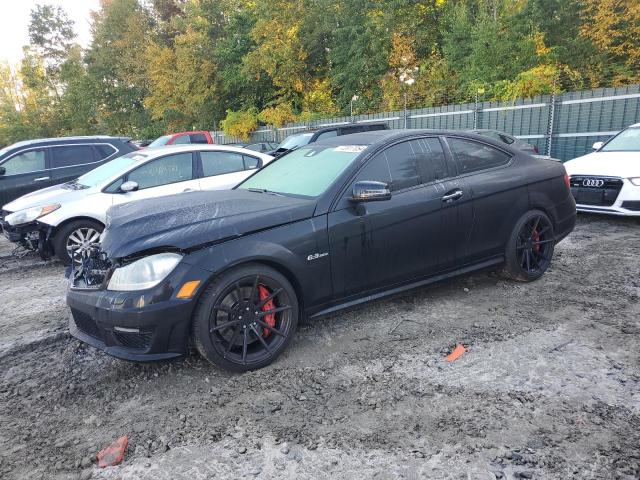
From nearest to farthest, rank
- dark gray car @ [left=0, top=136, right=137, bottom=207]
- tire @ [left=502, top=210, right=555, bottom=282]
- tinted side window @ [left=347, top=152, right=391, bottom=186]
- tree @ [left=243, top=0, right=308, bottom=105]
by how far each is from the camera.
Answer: tinted side window @ [left=347, top=152, right=391, bottom=186] → tire @ [left=502, top=210, right=555, bottom=282] → dark gray car @ [left=0, top=136, right=137, bottom=207] → tree @ [left=243, top=0, right=308, bottom=105]

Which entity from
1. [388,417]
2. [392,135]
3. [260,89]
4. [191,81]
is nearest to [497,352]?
[388,417]

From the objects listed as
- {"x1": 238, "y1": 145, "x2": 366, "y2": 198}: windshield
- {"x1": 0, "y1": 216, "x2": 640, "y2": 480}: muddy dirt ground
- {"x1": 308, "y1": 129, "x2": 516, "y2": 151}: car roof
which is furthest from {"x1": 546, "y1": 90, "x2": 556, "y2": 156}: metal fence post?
{"x1": 238, "y1": 145, "x2": 366, "y2": 198}: windshield

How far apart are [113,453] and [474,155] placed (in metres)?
3.86

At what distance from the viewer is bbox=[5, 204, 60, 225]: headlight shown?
632 cm

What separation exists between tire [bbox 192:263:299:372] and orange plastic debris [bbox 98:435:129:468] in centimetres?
72

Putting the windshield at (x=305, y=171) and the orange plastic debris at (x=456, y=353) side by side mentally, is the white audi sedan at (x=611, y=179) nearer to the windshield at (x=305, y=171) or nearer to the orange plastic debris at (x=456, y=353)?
the orange plastic debris at (x=456, y=353)

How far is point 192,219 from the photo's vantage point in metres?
3.35

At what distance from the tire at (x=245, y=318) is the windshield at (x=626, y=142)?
694 centimetres

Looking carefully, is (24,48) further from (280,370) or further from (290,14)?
(280,370)

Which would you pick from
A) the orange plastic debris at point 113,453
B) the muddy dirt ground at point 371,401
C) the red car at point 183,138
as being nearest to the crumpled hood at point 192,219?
the muddy dirt ground at point 371,401

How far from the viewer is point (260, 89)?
2905 cm

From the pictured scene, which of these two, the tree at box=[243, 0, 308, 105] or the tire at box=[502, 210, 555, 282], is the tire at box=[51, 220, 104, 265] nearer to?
the tire at box=[502, 210, 555, 282]

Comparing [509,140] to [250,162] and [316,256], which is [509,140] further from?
[316,256]

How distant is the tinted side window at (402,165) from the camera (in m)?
3.99
